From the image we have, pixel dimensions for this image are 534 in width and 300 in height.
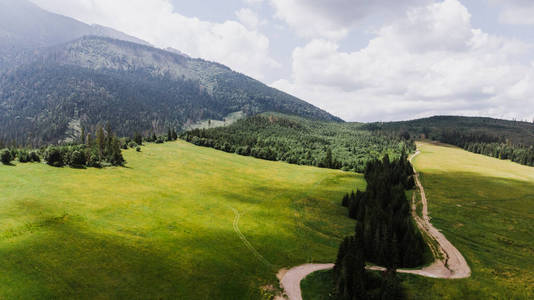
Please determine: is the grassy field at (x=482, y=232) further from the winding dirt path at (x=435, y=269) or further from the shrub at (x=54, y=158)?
the shrub at (x=54, y=158)

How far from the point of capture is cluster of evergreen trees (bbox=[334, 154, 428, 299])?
135ft

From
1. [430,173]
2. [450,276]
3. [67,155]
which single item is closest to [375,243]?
[450,276]

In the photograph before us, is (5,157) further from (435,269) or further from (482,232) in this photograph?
(482,232)

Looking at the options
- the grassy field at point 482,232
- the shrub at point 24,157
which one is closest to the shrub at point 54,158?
the shrub at point 24,157

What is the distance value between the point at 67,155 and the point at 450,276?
124 m

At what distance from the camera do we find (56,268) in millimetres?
38562

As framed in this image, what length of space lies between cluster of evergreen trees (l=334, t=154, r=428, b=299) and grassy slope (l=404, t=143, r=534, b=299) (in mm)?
7536

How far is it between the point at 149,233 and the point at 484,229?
308 ft

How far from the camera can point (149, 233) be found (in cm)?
5603

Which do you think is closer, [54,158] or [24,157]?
[54,158]

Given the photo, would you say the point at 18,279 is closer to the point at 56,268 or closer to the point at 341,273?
the point at 56,268

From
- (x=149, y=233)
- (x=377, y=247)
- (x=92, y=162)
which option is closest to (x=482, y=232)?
(x=377, y=247)

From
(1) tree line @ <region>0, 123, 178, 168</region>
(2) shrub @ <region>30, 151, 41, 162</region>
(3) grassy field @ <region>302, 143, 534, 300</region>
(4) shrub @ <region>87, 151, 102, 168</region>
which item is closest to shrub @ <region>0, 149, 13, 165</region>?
(1) tree line @ <region>0, 123, 178, 168</region>

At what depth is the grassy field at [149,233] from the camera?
38.4 m
